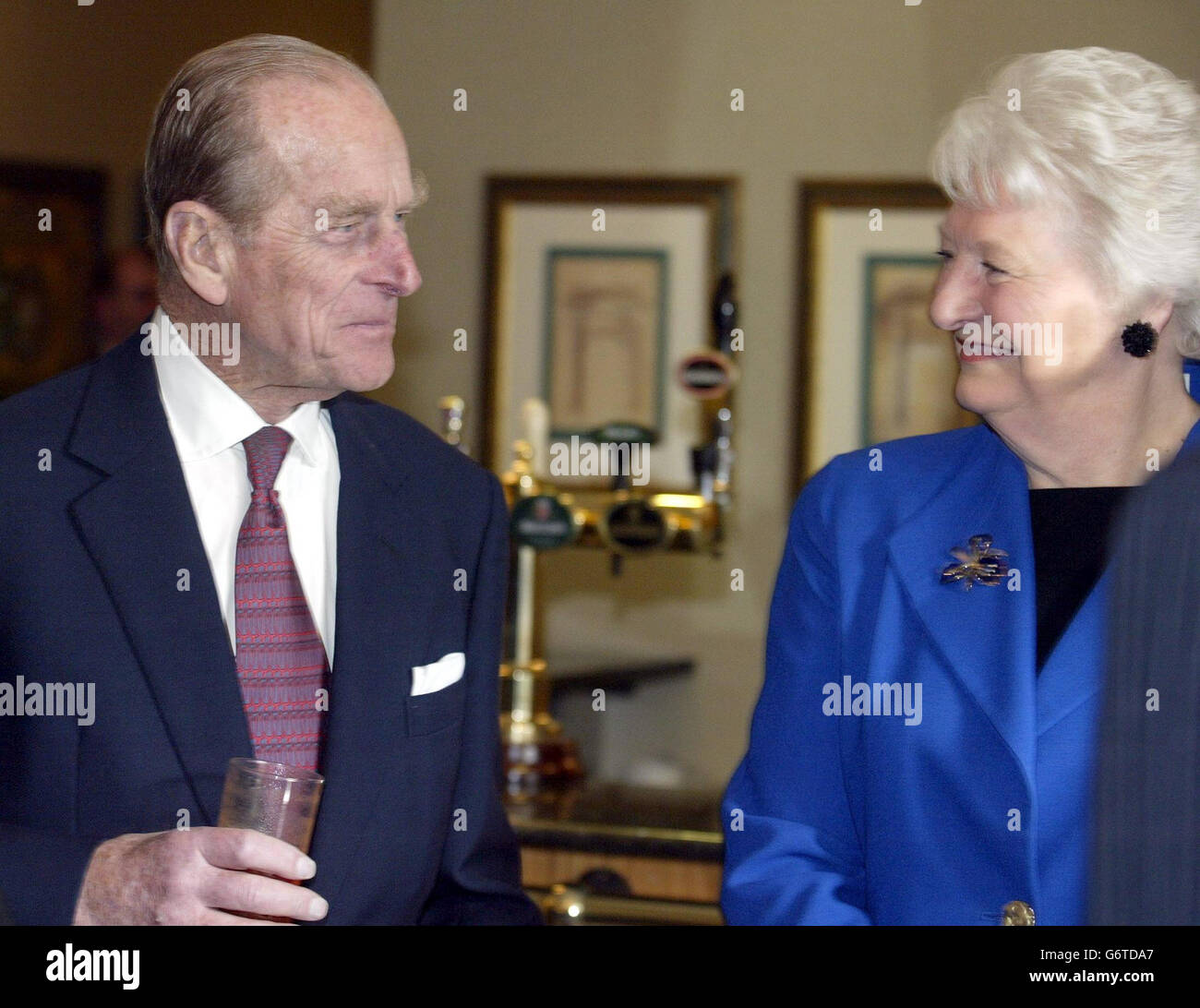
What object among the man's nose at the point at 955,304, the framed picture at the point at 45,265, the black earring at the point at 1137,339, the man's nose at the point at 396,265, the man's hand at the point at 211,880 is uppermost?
the framed picture at the point at 45,265

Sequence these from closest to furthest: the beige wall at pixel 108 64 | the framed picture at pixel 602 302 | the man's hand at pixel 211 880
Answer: the man's hand at pixel 211 880, the beige wall at pixel 108 64, the framed picture at pixel 602 302

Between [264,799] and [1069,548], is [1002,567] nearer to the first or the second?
[1069,548]

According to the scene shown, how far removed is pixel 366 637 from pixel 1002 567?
679mm

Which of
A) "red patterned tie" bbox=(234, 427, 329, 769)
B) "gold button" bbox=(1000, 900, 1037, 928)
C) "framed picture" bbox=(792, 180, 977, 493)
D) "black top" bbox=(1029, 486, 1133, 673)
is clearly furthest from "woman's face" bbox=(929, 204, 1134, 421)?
"framed picture" bbox=(792, 180, 977, 493)

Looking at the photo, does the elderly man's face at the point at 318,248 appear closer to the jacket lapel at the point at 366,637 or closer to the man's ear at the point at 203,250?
the man's ear at the point at 203,250

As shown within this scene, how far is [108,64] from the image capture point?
3.90m

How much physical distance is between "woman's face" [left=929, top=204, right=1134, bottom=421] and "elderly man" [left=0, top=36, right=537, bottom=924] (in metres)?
0.59

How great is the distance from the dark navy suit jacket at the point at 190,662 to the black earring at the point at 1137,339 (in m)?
0.73

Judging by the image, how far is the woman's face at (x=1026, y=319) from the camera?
1.45 meters

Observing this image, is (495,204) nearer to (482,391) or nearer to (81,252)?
(482,391)

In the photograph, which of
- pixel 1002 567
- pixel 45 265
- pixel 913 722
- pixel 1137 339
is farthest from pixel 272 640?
pixel 45 265

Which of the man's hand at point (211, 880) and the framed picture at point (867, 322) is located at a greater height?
the framed picture at point (867, 322)

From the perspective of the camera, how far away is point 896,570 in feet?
A: 5.08

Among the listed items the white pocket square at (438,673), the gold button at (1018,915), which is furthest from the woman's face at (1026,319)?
the white pocket square at (438,673)
